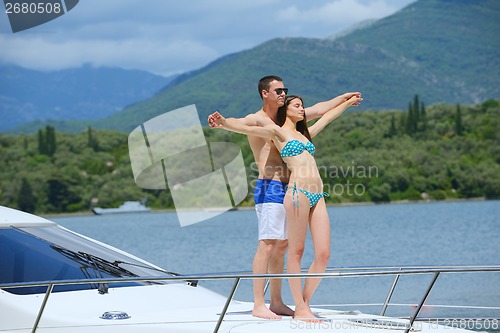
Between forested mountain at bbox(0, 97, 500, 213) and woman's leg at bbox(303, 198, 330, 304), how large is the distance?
6411 cm

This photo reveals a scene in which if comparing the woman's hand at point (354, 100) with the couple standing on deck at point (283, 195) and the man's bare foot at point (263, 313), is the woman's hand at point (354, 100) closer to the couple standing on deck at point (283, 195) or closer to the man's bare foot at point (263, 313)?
the couple standing on deck at point (283, 195)

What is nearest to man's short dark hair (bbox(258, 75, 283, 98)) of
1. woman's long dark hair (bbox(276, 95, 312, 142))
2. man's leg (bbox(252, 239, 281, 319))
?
woman's long dark hair (bbox(276, 95, 312, 142))

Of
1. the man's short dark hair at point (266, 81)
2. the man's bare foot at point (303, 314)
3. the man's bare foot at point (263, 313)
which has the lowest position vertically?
the man's bare foot at point (303, 314)

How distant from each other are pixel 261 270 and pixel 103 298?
932 millimetres

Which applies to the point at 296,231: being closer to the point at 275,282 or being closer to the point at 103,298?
the point at 275,282

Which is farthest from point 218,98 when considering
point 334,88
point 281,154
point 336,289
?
point 281,154

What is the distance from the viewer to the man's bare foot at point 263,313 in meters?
5.18

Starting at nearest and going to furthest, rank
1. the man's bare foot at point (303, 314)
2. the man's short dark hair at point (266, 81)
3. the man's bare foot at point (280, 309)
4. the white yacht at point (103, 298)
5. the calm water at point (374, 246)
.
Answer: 1. the white yacht at point (103, 298)
2. the man's bare foot at point (303, 314)
3. the man's bare foot at point (280, 309)
4. the man's short dark hair at point (266, 81)
5. the calm water at point (374, 246)

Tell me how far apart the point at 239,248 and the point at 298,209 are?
36.9m

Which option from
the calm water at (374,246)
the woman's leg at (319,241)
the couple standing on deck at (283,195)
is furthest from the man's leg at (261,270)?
the calm water at (374,246)

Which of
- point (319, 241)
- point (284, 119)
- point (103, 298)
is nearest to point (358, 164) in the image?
point (284, 119)

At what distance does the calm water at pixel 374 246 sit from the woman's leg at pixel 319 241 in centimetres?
1103

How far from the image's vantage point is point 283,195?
5414 mm

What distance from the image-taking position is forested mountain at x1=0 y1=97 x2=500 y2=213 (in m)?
76.8
